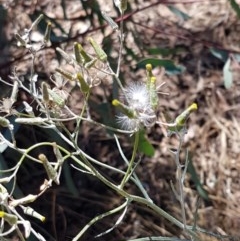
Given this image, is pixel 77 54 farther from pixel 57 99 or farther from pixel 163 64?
pixel 163 64

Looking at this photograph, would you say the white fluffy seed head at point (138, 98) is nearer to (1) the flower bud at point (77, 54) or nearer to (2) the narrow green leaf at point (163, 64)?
(1) the flower bud at point (77, 54)

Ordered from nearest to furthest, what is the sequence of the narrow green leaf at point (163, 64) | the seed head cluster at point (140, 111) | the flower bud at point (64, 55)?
1. the seed head cluster at point (140, 111)
2. the flower bud at point (64, 55)
3. the narrow green leaf at point (163, 64)

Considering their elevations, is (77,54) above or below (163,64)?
above

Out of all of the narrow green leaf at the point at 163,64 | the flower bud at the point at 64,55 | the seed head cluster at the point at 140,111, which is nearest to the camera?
the seed head cluster at the point at 140,111

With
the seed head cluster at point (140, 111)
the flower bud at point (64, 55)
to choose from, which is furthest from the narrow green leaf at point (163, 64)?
the seed head cluster at point (140, 111)

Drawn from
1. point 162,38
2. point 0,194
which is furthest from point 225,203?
point 0,194

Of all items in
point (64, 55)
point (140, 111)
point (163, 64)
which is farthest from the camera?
point (163, 64)

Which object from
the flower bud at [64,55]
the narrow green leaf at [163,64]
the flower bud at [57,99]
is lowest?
the narrow green leaf at [163,64]

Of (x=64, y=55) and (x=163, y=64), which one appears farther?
(x=163, y=64)

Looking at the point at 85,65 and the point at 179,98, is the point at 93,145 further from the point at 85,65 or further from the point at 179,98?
the point at 85,65

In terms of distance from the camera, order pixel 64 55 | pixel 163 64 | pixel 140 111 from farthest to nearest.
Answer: pixel 163 64 → pixel 64 55 → pixel 140 111

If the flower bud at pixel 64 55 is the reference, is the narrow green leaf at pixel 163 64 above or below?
below

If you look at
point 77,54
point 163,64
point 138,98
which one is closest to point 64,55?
point 77,54

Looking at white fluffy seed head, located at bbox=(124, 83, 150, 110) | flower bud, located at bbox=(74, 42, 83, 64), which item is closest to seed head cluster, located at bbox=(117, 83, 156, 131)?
white fluffy seed head, located at bbox=(124, 83, 150, 110)
